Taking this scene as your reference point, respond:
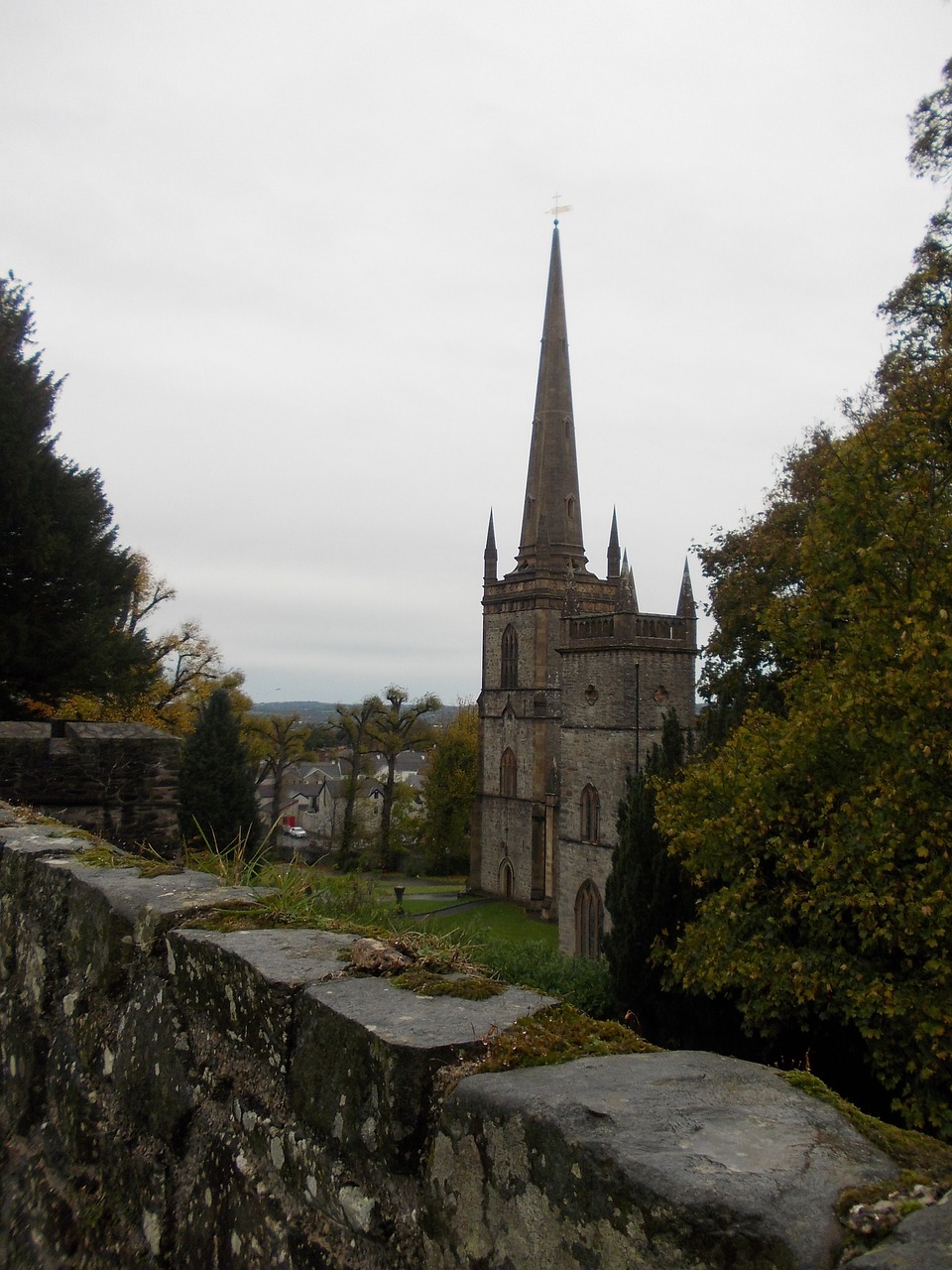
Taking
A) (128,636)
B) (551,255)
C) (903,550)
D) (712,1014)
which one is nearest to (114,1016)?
(903,550)

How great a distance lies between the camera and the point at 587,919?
3209cm

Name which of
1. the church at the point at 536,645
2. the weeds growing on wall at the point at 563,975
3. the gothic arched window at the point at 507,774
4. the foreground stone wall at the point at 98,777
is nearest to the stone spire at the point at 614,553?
the church at the point at 536,645

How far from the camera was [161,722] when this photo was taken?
33.3 metres

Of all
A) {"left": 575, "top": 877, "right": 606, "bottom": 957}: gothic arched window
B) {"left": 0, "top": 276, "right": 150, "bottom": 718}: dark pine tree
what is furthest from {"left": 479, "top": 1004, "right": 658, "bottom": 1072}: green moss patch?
{"left": 575, "top": 877, "right": 606, "bottom": 957}: gothic arched window

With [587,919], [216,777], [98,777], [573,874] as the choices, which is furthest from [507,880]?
[98,777]

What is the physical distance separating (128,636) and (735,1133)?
72.2 ft

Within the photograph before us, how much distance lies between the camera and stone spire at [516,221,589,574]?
52.1 metres

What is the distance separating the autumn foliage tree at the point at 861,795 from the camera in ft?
33.8

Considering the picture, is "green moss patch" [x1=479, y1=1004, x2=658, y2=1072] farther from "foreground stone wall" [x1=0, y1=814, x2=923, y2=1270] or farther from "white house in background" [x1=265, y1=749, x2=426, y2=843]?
"white house in background" [x1=265, y1=749, x2=426, y2=843]

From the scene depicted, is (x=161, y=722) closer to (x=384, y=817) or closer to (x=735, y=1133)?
(x=384, y=817)

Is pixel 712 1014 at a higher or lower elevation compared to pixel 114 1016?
lower

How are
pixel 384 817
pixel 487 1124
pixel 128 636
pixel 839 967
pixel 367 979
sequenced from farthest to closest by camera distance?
pixel 384 817 → pixel 128 636 → pixel 839 967 → pixel 367 979 → pixel 487 1124

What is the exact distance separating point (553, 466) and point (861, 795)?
42.2m

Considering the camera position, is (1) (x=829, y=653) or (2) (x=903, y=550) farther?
(1) (x=829, y=653)
